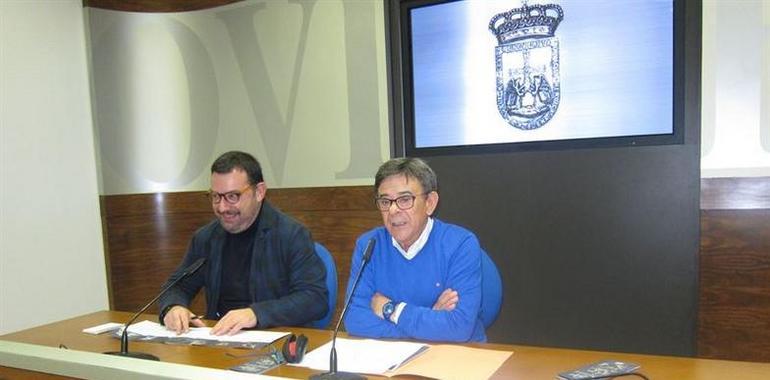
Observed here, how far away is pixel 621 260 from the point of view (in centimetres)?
277

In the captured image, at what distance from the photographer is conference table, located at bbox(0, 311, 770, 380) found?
129 cm

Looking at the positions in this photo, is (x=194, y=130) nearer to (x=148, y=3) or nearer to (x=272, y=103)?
(x=272, y=103)

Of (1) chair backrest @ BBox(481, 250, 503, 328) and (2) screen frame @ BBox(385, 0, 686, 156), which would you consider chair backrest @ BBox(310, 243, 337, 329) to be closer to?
(1) chair backrest @ BBox(481, 250, 503, 328)

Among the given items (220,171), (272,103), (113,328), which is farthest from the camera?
(272,103)

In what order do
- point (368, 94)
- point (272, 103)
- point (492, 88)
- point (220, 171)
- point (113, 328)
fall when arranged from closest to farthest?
point (113, 328) → point (220, 171) → point (492, 88) → point (368, 94) → point (272, 103)

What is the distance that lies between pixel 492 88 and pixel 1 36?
2.76 meters

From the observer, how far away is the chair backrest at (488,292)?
189 centimetres

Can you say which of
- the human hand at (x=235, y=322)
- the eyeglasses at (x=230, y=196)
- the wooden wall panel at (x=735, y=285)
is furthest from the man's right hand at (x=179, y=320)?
the wooden wall panel at (x=735, y=285)

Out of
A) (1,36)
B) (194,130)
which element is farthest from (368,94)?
(1,36)

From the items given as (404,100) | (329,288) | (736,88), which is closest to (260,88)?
(404,100)

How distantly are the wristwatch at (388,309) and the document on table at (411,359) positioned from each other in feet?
0.35

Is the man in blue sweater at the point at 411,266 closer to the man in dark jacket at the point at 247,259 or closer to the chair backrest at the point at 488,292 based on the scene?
the chair backrest at the point at 488,292

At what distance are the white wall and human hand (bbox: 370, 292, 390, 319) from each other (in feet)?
8.32

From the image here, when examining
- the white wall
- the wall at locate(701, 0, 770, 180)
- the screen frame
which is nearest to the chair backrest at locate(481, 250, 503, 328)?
the screen frame
